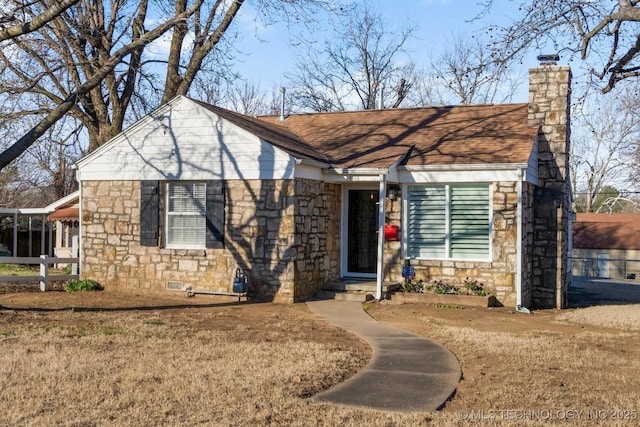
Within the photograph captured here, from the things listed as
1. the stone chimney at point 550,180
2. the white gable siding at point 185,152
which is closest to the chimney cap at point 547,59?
the stone chimney at point 550,180

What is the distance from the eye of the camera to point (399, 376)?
25.1ft

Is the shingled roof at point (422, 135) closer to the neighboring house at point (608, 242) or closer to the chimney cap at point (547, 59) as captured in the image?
the chimney cap at point (547, 59)

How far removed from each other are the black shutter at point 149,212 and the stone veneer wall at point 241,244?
184mm

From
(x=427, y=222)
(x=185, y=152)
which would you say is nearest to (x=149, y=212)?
(x=185, y=152)

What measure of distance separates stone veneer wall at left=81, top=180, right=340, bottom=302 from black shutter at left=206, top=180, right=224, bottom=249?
4.8 inches

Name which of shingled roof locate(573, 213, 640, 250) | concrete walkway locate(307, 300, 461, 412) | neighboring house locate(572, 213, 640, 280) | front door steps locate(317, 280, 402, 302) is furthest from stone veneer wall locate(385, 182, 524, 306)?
shingled roof locate(573, 213, 640, 250)

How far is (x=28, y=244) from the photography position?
31.4 metres

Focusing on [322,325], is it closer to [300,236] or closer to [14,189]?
[300,236]

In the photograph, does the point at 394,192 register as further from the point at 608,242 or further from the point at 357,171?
the point at 608,242

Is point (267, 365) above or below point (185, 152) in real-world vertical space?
below

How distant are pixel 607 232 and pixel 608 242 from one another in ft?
2.88

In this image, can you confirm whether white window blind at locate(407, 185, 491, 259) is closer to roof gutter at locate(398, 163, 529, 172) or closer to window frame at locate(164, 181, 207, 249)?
roof gutter at locate(398, 163, 529, 172)

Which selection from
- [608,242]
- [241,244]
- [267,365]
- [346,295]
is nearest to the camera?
[267,365]

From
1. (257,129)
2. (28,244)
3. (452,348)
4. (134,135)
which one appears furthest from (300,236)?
(28,244)
